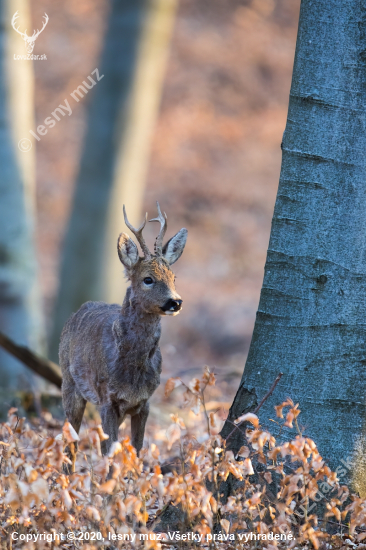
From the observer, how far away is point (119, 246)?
14.3ft

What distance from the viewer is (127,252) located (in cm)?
441

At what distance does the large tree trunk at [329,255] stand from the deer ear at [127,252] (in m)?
1.08

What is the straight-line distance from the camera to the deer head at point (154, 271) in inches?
165

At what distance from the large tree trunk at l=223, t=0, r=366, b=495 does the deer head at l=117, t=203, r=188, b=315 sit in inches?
29.6

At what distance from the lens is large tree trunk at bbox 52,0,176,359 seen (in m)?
9.29

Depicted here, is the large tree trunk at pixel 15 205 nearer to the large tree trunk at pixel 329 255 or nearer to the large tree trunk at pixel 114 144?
the large tree trunk at pixel 114 144

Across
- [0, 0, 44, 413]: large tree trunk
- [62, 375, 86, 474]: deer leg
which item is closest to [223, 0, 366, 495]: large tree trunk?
[62, 375, 86, 474]: deer leg

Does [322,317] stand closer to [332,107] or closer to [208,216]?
[332,107]

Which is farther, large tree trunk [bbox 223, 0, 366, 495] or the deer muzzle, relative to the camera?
the deer muzzle

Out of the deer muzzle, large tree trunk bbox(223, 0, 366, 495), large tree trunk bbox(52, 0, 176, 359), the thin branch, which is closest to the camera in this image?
Answer: large tree trunk bbox(223, 0, 366, 495)

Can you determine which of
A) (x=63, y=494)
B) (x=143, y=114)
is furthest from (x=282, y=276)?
(x=143, y=114)

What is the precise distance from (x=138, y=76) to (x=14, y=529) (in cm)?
728

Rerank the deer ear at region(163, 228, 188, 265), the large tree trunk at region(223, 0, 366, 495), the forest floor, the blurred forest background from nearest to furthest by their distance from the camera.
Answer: the forest floor
the large tree trunk at region(223, 0, 366, 495)
the deer ear at region(163, 228, 188, 265)
the blurred forest background

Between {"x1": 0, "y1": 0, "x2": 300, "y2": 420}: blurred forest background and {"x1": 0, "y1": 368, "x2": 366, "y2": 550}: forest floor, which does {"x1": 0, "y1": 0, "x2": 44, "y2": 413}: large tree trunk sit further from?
{"x1": 0, "y1": 0, "x2": 300, "y2": 420}: blurred forest background
